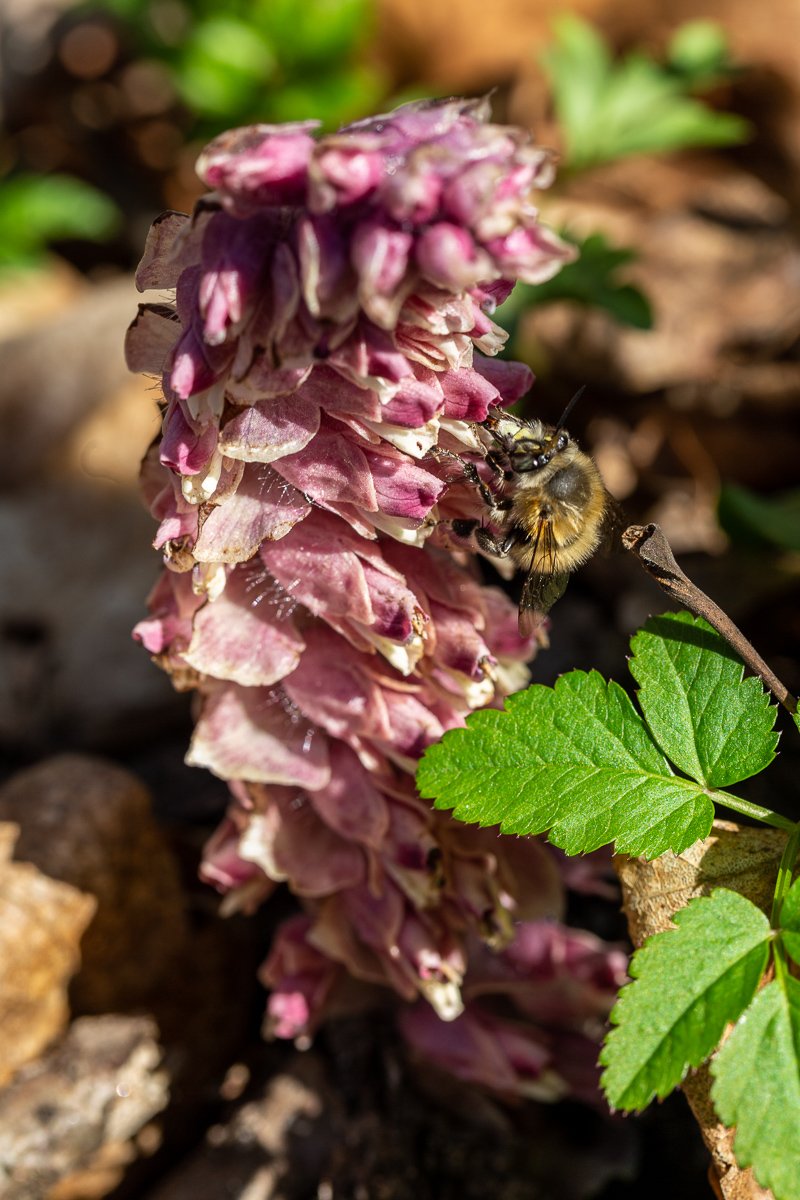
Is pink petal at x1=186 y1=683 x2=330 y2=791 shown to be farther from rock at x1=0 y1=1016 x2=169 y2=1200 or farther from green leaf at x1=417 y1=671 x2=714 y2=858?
rock at x1=0 y1=1016 x2=169 y2=1200

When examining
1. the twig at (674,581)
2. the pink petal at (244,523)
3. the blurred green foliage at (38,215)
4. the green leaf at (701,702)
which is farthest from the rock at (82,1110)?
the blurred green foliage at (38,215)

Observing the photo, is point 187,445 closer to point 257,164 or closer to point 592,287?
point 257,164

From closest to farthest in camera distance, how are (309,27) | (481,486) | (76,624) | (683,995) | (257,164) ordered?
(257,164)
(683,995)
(481,486)
(76,624)
(309,27)

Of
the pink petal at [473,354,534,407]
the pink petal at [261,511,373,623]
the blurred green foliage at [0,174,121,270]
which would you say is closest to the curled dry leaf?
the pink petal at [261,511,373,623]

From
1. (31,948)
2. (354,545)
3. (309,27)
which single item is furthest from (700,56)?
(31,948)

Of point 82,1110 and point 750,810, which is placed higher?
point 750,810

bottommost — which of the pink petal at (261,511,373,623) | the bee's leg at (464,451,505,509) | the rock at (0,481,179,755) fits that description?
the rock at (0,481,179,755)
